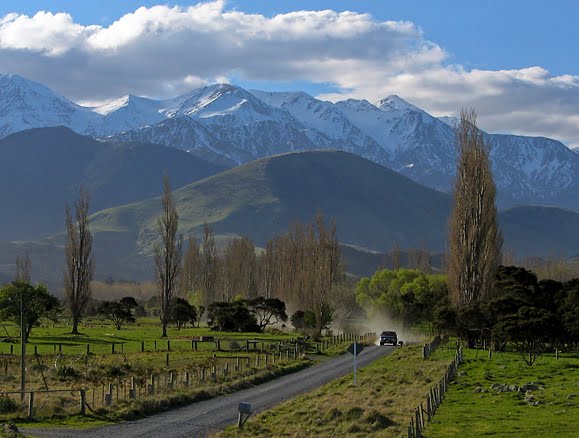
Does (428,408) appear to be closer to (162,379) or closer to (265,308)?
(162,379)

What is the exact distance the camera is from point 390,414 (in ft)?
121

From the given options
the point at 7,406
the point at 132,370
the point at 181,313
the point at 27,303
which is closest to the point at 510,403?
the point at 7,406

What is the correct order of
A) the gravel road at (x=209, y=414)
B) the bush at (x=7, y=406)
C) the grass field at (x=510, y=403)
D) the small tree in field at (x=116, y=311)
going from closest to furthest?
the grass field at (x=510, y=403)
the gravel road at (x=209, y=414)
the bush at (x=7, y=406)
the small tree in field at (x=116, y=311)

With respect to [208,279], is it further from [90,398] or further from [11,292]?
[90,398]

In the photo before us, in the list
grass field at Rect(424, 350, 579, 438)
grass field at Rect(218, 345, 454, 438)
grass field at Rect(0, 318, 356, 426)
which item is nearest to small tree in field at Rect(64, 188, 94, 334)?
grass field at Rect(0, 318, 356, 426)

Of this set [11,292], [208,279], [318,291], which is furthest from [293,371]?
[208,279]

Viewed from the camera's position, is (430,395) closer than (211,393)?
Yes

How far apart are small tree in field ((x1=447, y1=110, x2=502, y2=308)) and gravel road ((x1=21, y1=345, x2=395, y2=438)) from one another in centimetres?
2526

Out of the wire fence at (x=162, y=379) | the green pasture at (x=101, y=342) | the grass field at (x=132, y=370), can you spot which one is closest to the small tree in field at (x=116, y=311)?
the green pasture at (x=101, y=342)

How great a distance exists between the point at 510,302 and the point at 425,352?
9.99 metres

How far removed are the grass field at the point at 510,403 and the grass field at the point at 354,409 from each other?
179 cm

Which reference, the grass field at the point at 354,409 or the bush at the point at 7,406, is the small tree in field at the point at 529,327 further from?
the bush at the point at 7,406

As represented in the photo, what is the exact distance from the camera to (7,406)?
123 ft

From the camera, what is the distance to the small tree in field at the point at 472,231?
82.3m
